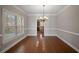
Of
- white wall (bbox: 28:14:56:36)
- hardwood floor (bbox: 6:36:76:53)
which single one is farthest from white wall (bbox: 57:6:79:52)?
white wall (bbox: 28:14:56:36)

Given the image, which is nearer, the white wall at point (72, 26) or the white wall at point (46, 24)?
the white wall at point (72, 26)

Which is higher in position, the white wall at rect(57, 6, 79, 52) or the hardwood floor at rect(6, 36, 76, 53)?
the white wall at rect(57, 6, 79, 52)

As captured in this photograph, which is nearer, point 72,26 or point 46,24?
point 72,26

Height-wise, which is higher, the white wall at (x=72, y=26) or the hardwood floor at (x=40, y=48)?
the white wall at (x=72, y=26)

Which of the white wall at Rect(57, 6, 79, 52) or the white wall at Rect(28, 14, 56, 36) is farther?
the white wall at Rect(28, 14, 56, 36)

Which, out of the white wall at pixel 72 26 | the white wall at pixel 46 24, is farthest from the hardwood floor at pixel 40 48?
the white wall at pixel 46 24

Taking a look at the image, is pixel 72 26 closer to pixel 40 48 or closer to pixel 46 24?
pixel 40 48

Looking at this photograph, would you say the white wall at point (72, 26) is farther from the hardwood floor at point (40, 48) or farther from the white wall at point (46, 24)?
the white wall at point (46, 24)

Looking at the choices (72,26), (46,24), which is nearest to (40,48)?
(72,26)

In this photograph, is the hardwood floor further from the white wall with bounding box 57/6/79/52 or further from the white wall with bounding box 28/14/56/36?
the white wall with bounding box 28/14/56/36

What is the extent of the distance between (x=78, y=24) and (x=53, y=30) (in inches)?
143
